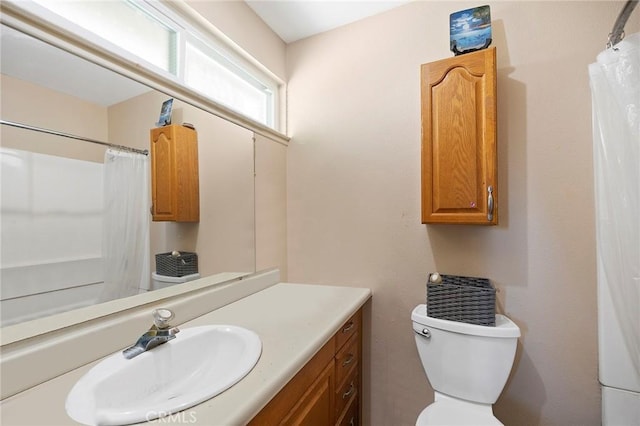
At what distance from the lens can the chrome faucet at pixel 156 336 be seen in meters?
0.80

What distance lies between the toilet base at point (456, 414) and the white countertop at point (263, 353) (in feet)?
1.64

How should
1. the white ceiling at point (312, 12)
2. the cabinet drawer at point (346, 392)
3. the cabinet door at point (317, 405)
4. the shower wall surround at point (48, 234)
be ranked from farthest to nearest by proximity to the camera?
the white ceiling at point (312, 12) < the cabinet drawer at point (346, 392) < the cabinet door at point (317, 405) < the shower wall surround at point (48, 234)

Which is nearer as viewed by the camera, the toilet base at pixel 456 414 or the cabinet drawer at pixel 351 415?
the toilet base at pixel 456 414

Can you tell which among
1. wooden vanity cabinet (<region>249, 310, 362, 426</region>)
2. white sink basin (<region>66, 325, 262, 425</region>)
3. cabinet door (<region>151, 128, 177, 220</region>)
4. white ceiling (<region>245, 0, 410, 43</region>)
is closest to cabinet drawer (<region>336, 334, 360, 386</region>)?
wooden vanity cabinet (<region>249, 310, 362, 426</region>)

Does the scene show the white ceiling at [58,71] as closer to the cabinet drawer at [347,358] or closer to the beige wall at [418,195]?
the beige wall at [418,195]

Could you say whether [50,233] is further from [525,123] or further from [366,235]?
[525,123]

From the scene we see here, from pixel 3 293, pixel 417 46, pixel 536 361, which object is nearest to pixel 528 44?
pixel 417 46

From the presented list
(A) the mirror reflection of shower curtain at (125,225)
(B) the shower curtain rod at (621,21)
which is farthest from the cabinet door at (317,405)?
(B) the shower curtain rod at (621,21)

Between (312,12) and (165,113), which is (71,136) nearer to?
(165,113)

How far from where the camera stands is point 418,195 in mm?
1513

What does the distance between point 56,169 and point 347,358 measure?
131cm

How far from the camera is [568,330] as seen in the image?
122 centimetres

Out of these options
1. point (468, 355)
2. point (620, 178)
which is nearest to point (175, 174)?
point (468, 355)

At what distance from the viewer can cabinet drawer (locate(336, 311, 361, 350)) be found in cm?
121
